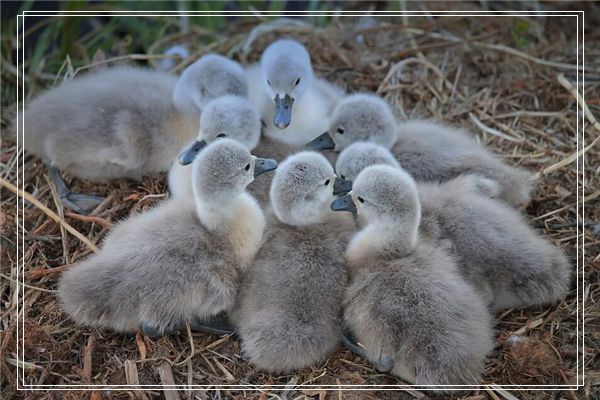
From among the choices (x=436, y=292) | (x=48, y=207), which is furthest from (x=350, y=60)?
(x=436, y=292)

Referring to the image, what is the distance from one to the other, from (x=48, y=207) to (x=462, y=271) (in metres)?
1.70

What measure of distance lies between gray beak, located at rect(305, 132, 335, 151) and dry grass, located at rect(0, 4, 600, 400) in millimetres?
659

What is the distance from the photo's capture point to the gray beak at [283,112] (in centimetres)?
329

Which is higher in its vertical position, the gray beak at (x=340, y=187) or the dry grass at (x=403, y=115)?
the gray beak at (x=340, y=187)

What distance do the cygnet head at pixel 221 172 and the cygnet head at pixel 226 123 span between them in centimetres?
37

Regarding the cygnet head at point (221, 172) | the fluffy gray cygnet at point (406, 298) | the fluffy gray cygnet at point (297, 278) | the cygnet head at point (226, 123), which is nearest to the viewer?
the fluffy gray cygnet at point (406, 298)

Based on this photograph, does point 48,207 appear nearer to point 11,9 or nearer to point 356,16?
point 11,9

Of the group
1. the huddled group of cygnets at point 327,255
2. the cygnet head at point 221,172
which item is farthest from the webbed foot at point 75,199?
the cygnet head at point 221,172

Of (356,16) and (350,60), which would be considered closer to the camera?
(350,60)

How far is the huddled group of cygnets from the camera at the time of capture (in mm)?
2504

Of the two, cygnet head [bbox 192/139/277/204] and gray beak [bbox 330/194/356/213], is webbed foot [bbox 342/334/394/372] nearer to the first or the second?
gray beak [bbox 330/194/356/213]

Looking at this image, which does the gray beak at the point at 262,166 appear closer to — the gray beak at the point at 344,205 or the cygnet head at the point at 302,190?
the cygnet head at the point at 302,190

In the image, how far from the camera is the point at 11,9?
4.60m

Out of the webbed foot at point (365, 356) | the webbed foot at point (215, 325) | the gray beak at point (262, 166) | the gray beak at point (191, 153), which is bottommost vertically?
the webbed foot at point (365, 356)
